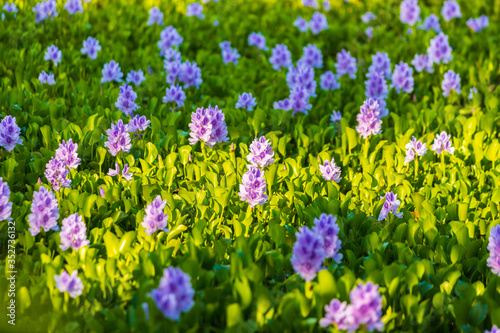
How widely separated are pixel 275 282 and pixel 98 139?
6.28 feet

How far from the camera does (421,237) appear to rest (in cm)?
336

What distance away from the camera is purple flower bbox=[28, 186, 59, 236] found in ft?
9.67

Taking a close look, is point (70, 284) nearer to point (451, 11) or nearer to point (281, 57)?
point (281, 57)

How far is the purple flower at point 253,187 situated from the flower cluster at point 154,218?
0.54 metres

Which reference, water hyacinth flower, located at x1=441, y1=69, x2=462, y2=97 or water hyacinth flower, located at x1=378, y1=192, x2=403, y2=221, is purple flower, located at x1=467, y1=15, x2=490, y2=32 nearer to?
water hyacinth flower, located at x1=441, y1=69, x2=462, y2=97

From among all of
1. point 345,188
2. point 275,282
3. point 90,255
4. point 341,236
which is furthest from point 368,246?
point 90,255

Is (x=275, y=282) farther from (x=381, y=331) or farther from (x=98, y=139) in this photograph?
(x=98, y=139)

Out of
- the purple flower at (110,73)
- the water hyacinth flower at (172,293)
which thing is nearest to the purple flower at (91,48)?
the purple flower at (110,73)

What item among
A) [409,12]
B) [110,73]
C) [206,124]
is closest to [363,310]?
[206,124]

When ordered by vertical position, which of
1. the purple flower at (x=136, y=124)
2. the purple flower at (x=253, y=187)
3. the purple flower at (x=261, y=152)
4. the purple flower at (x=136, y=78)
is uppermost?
the purple flower at (x=136, y=78)

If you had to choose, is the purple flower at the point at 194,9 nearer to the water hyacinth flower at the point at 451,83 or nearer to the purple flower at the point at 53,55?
the purple flower at the point at 53,55

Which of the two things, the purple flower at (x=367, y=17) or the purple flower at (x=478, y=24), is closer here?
the purple flower at (x=478, y=24)

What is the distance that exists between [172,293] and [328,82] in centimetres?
368

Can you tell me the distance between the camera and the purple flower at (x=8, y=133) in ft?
12.3
